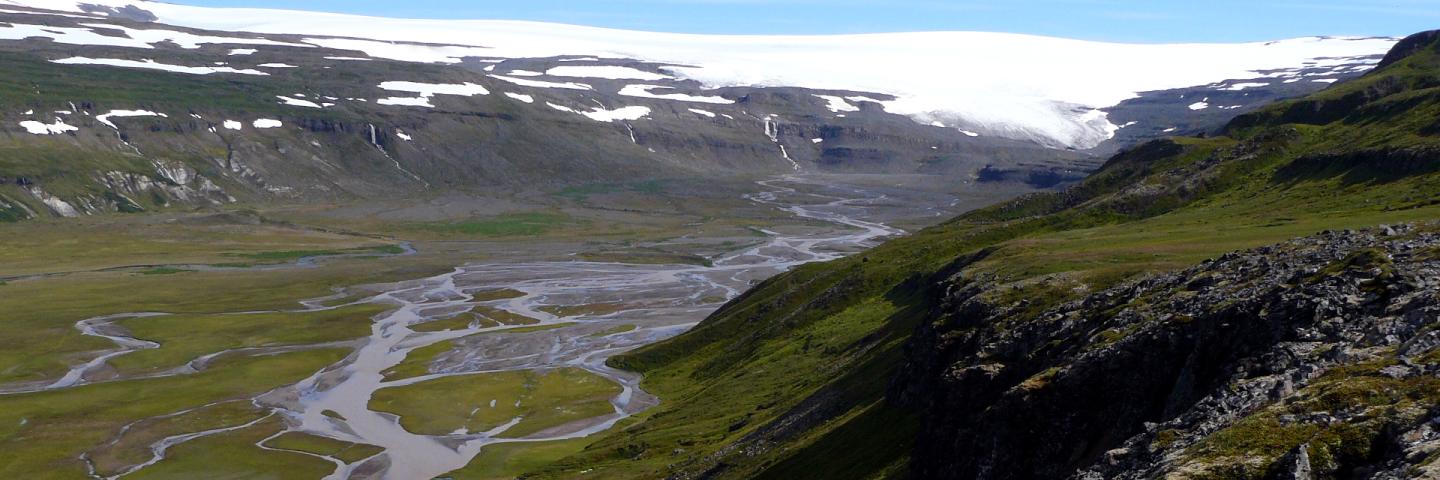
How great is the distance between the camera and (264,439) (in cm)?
8700

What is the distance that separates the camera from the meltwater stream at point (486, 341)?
87.4m

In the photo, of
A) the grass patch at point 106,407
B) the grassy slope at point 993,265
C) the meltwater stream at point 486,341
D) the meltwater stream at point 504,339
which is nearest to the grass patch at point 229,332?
the meltwater stream at point 486,341

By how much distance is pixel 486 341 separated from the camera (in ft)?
419

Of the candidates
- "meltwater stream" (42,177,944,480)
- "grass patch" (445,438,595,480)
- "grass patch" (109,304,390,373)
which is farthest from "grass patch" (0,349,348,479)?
"grass patch" (445,438,595,480)

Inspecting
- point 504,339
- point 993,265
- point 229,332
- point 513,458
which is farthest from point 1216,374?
point 229,332

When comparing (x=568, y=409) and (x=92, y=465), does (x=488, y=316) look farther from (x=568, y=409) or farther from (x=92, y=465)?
(x=92, y=465)

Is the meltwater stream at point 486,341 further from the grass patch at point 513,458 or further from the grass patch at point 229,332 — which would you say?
the grass patch at point 229,332

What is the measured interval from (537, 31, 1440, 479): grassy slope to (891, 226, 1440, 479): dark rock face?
6426mm

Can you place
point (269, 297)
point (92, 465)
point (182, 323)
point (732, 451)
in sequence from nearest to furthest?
point (732, 451) → point (92, 465) → point (182, 323) → point (269, 297)

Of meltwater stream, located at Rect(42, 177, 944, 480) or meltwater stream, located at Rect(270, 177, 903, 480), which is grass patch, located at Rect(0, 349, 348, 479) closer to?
meltwater stream, located at Rect(42, 177, 944, 480)

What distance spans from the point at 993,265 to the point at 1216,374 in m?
43.1

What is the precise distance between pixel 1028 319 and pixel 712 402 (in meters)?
40.4

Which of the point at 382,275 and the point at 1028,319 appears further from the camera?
the point at 382,275

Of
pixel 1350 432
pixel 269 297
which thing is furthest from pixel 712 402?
pixel 269 297
